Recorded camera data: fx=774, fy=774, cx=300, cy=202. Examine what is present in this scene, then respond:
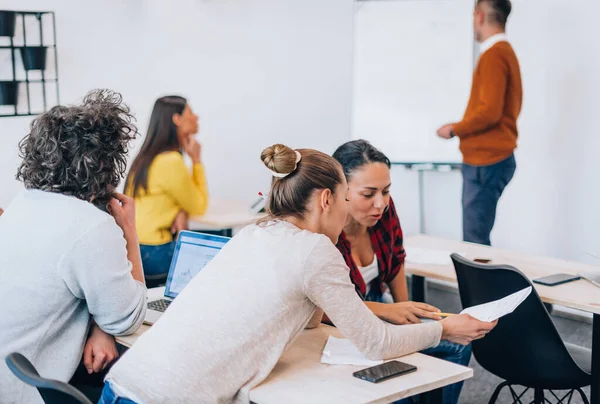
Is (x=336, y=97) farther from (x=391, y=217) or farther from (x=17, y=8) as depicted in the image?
(x=391, y=217)

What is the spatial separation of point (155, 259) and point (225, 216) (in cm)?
52

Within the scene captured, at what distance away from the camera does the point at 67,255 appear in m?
2.01

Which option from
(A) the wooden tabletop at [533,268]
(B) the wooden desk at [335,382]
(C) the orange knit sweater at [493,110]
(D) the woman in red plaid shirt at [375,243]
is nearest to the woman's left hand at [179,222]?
(A) the wooden tabletop at [533,268]

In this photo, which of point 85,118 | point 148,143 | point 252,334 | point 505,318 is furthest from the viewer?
point 148,143

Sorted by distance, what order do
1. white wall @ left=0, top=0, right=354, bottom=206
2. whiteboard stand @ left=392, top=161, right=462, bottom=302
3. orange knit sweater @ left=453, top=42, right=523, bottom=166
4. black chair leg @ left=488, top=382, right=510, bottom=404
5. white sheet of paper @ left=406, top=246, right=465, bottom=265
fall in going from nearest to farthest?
black chair leg @ left=488, top=382, right=510, bottom=404, white sheet of paper @ left=406, top=246, right=465, bottom=265, orange knit sweater @ left=453, top=42, right=523, bottom=166, white wall @ left=0, top=0, right=354, bottom=206, whiteboard stand @ left=392, top=161, right=462, bottom=302

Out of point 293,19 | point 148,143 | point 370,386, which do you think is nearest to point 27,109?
point 148,143

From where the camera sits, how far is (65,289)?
205cm

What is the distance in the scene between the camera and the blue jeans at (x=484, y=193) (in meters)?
4.42

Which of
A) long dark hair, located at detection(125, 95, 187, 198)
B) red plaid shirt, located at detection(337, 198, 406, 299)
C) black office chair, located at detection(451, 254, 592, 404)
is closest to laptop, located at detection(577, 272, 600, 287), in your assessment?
black office chair, located at detection(451, 254, 592, 404)

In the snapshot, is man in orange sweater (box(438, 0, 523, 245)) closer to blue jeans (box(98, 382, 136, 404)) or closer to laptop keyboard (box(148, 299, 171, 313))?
laptop keyboard (box(148, 299, 171, 313))

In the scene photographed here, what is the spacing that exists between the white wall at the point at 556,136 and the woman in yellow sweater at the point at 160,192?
2.06 m

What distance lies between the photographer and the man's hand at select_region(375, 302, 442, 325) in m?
2.40

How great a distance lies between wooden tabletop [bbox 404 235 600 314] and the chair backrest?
0.15 meters

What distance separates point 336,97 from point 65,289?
4.14 metres
